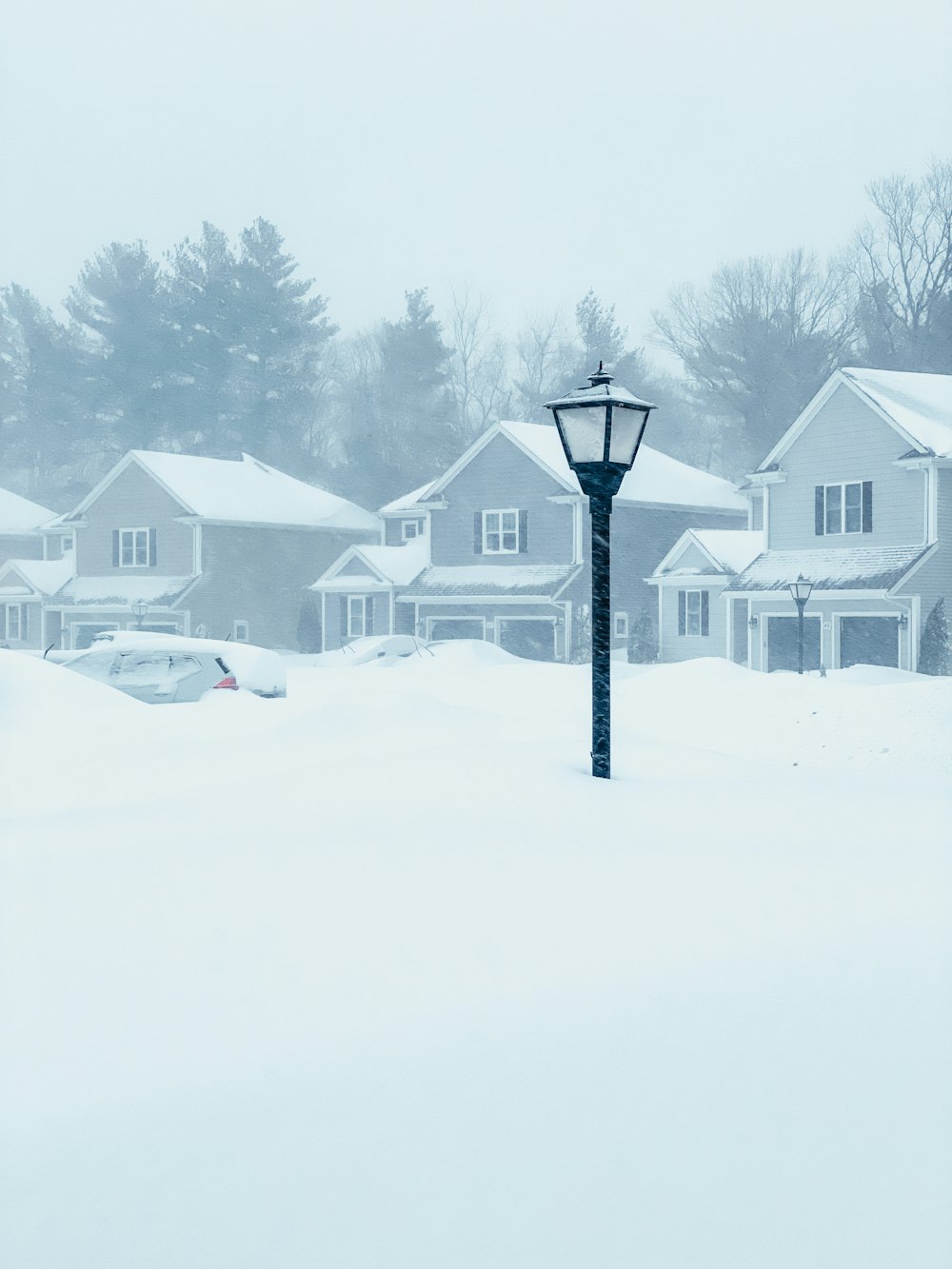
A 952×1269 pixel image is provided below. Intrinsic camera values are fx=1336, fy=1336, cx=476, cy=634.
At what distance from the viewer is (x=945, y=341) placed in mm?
43875

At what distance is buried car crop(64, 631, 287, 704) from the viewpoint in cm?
1495

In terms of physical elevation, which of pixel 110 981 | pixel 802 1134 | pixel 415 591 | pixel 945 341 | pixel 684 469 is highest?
pixel 945 341

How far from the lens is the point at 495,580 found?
3803 centimetres

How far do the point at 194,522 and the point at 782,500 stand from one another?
18237 mm

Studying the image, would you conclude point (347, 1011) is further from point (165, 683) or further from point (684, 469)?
point (684, 469)

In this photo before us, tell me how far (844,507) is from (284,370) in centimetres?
2838

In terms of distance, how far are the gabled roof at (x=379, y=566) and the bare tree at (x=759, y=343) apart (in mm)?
13585

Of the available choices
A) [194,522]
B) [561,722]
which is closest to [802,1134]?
[561,722]

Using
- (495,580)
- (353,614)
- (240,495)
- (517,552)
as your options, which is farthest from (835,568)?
(240,495)

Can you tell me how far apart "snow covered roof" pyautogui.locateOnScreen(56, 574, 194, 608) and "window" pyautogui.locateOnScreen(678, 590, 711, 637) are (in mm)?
15018

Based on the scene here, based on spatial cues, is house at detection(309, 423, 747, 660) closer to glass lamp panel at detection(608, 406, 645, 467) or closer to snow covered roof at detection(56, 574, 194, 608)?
snow covered roof at detection(56, 574, 194, 608)

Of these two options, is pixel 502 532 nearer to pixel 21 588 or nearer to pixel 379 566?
pixel 379 566

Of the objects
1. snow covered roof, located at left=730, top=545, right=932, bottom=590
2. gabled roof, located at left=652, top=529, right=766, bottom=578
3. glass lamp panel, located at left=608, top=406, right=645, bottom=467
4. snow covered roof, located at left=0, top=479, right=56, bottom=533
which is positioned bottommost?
glass lamp panel, located at left=608, top=406, right=645, bottom=467

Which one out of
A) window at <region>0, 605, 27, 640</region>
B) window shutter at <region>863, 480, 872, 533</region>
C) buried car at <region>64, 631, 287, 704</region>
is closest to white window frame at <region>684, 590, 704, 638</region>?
window shutter at <region>863, 480, 872, 533</region>
